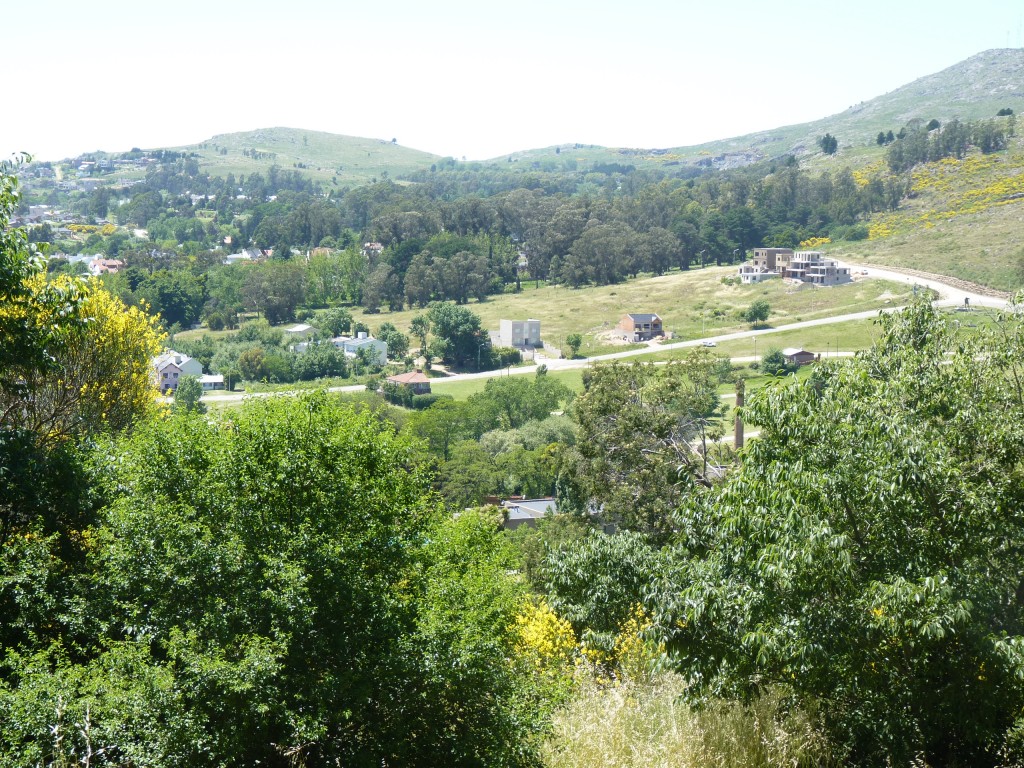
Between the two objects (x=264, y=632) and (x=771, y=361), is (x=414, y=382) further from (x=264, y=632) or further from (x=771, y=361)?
(x=264, y=632)

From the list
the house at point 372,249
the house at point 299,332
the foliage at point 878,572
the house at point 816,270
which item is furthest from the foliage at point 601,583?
the house at point 372,249

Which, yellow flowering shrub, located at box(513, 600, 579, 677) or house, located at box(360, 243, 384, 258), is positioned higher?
yellow flowering shrub, located at box(513, 600, 579, 677)

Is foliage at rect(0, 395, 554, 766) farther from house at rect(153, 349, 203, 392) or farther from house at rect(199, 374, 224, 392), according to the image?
house at rect(199, 374, 224, 392)

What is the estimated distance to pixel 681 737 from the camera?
6.30 metres

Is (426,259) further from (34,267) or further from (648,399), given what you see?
(34,267)

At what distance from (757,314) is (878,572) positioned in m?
68.9

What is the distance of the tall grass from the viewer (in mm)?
6227

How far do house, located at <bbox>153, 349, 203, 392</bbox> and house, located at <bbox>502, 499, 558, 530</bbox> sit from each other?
31.8 meters

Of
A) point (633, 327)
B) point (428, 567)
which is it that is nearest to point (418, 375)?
point (633, 327)

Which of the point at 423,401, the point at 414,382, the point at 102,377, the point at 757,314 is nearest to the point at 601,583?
the point at 102,377

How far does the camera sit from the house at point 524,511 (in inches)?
1423

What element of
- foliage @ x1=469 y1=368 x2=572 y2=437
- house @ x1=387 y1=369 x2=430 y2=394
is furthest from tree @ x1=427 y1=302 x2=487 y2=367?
foliage @ x1=469 y1=368 x2=572 y2=437

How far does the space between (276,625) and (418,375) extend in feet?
194

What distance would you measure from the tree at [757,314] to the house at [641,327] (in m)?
6.71
